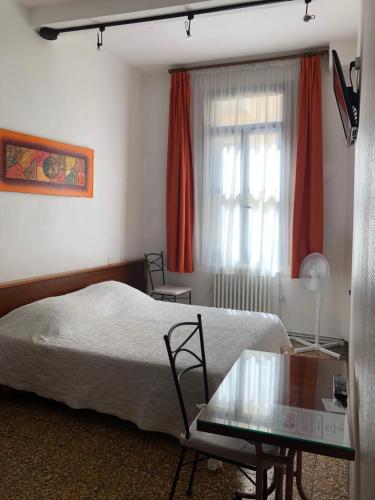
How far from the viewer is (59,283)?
3691mm

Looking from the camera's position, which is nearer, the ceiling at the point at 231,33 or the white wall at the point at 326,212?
the ceiling at the point at 231,33

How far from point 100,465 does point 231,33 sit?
12.4 ft

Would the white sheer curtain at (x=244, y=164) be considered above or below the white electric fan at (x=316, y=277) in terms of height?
above

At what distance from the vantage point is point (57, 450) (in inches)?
94.1

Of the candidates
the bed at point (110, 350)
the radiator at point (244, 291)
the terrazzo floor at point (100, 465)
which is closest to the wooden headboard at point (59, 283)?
the bed at point (110, 350)

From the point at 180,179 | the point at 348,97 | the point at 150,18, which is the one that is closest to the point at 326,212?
the point at 180,179

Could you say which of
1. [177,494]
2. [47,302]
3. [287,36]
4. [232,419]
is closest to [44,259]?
[47,302]

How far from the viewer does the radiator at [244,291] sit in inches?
183

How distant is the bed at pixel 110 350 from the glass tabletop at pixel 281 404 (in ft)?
1.93

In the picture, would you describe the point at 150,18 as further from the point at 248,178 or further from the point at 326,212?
the point at 326,212

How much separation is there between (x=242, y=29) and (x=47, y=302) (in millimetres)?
3016

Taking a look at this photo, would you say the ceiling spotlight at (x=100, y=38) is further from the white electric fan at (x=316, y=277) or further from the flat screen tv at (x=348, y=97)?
the white electric fan at (x=316, y=277)

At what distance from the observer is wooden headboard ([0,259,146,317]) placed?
322cm

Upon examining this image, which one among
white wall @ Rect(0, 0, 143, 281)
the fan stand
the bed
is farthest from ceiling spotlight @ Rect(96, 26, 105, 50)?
the fan stand
